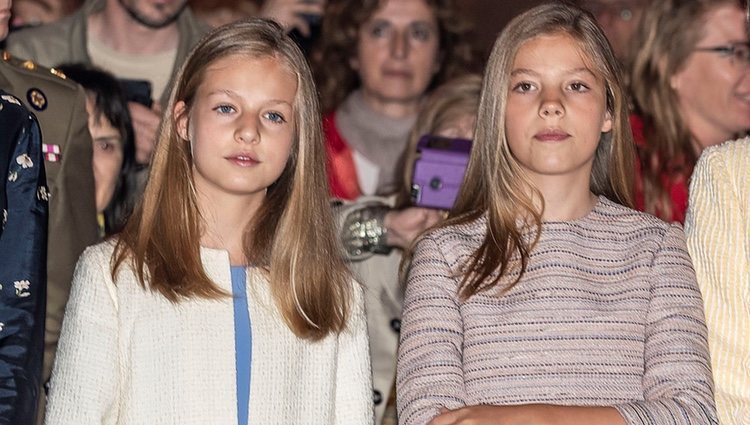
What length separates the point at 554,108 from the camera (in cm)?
319

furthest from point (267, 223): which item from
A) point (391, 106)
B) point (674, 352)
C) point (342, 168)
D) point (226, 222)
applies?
point (391, 106)

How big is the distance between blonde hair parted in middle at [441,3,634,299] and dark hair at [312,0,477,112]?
2032mm

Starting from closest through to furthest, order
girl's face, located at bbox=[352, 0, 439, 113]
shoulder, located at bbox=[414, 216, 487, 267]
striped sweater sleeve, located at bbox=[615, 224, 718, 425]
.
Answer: striped sweater sleeve, located at bbox=[615, 224, 718, 425], shoulder, located at bbox=[414, 216, 487, 267], girl's face, located at bbox=[352, 0, 439, 113]

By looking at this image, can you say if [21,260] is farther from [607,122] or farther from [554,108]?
[607,122]

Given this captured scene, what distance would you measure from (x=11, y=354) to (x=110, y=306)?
205 millimetres

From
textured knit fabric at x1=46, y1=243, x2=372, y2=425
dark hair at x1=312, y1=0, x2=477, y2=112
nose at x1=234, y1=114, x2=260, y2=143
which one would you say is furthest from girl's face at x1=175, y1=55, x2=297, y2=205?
dark hair at x1=312, y1=0, x2=477, y2=112

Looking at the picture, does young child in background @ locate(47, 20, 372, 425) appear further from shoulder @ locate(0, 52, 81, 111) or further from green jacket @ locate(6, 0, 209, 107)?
green jacket @ locate(6, 0, 209, 107)

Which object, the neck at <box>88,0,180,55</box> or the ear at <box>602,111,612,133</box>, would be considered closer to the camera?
the ear at <box>602,111,612,133</box>

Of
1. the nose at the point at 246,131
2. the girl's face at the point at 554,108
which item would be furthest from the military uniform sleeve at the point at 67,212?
the girl's face at the point at 554,108

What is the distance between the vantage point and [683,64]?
4.71m

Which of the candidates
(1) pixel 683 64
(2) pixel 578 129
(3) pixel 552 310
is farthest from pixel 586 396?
Result: (1) pixel 683 64

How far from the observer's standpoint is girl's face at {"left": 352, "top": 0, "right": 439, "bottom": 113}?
528 cm

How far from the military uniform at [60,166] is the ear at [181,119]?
0.46 meters

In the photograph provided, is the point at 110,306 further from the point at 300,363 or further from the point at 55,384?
the point at 300,363
